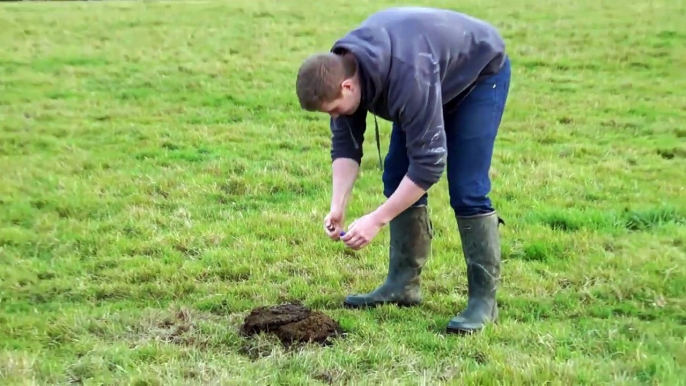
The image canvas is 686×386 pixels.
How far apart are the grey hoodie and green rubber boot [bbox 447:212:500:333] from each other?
0.76m

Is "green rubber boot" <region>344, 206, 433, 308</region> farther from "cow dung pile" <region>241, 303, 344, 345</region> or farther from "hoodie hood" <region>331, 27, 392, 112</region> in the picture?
"hoodie hood" <region>331, 27, 392, 112</region>

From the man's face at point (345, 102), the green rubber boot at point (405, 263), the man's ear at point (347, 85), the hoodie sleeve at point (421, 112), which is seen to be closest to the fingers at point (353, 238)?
the hoodie sleeve at point (421, 112)

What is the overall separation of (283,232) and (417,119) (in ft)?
9.67

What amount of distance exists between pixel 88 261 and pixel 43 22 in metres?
15.7

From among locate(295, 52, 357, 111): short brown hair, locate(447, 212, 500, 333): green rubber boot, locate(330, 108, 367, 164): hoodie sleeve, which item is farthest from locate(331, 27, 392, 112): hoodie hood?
locate(447, 212, 500, 333): green rubber boot

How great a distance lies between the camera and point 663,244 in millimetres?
6367

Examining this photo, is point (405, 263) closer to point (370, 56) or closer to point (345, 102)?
point (345, 102)

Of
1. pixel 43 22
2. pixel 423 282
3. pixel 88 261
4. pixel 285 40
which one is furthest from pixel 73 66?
pixel 423 282

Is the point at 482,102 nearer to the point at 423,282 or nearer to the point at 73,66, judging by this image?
the point at 423,282

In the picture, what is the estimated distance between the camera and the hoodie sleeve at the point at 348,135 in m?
4.66

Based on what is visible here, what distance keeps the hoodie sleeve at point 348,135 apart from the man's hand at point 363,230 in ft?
2.17

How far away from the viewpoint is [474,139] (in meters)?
4.64

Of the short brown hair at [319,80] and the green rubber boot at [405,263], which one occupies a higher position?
the short brown hair at [319,80]

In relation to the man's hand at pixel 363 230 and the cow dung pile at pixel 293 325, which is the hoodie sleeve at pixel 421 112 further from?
the cow dung pile at pixel 293 325
